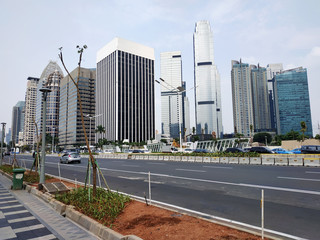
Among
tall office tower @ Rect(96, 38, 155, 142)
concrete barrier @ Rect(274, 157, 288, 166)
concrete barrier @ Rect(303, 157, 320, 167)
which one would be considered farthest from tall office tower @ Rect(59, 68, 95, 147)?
concrete barrier @ Rect(303, 157, 320, 167)

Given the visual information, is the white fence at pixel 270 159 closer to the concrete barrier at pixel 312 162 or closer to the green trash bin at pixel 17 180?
the concrete barrier at pixel 312 162

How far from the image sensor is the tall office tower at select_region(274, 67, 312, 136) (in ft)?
582

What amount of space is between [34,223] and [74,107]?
15260cm

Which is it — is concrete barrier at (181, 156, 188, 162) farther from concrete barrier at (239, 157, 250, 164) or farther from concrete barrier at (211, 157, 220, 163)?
concrete barrier at (239, 157, 250, 164)

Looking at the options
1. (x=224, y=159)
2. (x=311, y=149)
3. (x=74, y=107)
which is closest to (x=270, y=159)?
(x=224, y=159)

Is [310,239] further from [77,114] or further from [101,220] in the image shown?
[77,114]

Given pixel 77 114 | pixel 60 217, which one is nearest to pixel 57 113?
pixel 77 114

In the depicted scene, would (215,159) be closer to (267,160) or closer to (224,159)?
(224,159)

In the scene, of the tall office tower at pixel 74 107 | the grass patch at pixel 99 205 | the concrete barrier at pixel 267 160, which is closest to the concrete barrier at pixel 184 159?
the concrete barrier at pixel 267 160

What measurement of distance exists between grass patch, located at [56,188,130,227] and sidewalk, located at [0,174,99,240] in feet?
1.52

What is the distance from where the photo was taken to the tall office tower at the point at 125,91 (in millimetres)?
Result: 147875

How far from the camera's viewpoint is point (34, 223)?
6379mm

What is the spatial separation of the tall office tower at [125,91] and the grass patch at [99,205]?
138 m

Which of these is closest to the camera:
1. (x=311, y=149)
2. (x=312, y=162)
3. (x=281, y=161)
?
(x=312, y=162)
